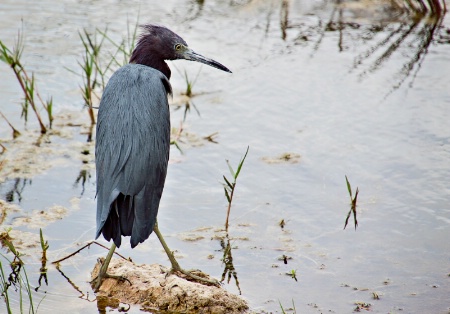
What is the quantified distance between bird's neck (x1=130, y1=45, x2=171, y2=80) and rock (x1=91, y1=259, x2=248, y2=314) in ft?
4.92

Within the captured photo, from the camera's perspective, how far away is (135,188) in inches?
182

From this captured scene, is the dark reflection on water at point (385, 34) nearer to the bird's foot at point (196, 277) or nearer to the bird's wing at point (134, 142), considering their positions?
the bird's wing at point (134, 142)

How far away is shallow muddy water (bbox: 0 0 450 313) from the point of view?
520 cm

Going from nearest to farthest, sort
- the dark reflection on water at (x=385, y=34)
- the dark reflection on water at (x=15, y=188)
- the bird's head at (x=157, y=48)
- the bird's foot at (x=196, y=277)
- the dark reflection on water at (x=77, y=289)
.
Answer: the dark reflection on water at (x=77, y=289), the bird's foot at (x=196, y=277), the bird's head at (x=157, y=48), the dark reflection on water at (x=15, y=188), the dark reflection on water at (x=385, y=34)

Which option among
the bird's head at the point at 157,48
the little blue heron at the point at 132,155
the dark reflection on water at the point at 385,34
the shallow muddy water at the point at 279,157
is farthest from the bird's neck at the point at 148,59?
the dark reflection on water at the point at 385,34

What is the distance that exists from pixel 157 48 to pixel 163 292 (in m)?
1.86

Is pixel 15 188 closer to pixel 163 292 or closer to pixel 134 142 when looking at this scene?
pixel 134 142

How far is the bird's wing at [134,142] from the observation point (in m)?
4.63

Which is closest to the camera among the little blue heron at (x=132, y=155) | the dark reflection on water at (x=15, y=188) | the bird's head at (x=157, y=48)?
the little blue heron at (x=132, y=155)

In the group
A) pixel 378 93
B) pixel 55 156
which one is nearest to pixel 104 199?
pixel 55 156

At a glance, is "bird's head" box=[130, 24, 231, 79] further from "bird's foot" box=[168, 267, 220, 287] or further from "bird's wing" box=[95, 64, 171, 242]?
"bird's foot" box=[168, 267, 220, 287]

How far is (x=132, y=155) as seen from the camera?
473cm

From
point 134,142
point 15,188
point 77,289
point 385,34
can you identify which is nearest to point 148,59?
point 134,142

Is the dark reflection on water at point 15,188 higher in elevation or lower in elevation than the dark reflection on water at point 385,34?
lower
